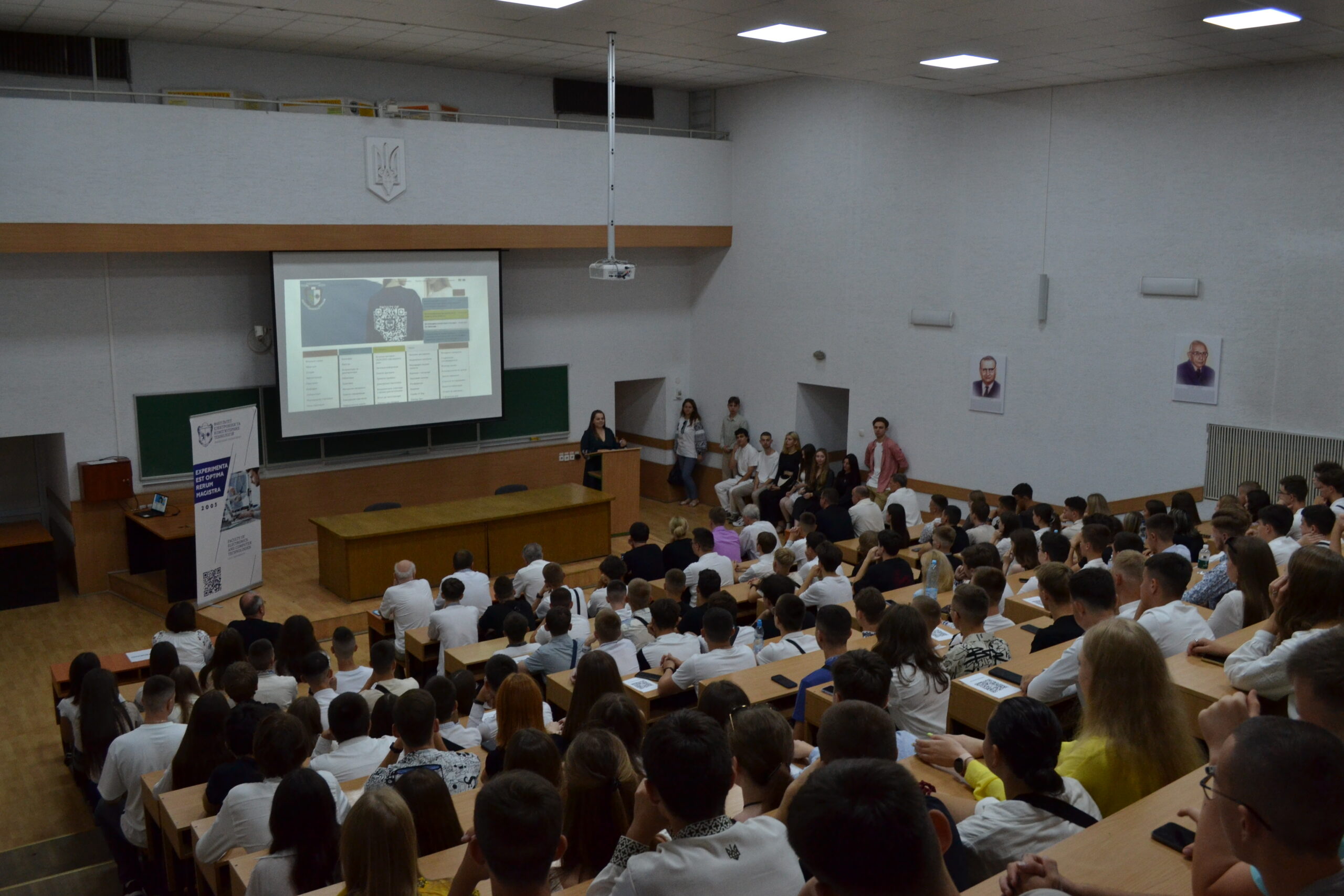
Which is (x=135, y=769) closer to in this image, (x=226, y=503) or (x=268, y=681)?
(x=268, y=681)

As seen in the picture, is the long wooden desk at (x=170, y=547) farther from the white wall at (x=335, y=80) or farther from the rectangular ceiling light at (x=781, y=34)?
the rectangular ceiling light at (x=781, y=34)

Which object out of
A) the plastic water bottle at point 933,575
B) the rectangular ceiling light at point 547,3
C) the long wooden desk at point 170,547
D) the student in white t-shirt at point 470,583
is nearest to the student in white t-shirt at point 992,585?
the plastic water bottle at point 933,575

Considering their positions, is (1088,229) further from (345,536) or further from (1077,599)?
(345,536)

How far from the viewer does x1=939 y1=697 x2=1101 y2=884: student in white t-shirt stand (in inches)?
104

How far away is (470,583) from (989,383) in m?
5.99

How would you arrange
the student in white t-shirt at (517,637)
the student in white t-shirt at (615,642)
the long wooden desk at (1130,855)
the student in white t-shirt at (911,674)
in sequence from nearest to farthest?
the long wooden desk at (1130,855), the student in white t-shirt at (911,674), the student in white t-shirt at (615,642), the student in white t-shirt at (517,637)

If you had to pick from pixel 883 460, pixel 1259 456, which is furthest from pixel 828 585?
pixel 883 460

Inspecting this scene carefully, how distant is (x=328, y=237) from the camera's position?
35.2 feet

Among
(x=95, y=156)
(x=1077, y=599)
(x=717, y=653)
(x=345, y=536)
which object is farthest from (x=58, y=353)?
(x=1077, y=599)

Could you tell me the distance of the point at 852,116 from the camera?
11.9 meters

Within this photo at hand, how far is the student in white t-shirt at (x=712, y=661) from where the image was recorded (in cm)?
530

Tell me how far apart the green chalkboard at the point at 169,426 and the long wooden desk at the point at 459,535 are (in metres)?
1.73

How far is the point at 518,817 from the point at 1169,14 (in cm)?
662

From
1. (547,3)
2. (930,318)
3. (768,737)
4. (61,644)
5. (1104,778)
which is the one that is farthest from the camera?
(930,318)
